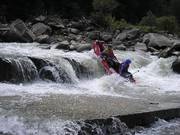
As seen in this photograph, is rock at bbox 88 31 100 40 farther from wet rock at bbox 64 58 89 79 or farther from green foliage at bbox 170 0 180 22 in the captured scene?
green foliage at bbox 170 0 180 22

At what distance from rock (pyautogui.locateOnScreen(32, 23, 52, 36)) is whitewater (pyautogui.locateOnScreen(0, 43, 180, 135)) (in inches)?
240

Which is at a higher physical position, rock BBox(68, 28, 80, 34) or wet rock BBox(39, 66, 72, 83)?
rock BBox(68, 28, 80, 34)

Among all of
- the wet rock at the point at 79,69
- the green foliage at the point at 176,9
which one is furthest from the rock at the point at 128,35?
the green foliage at the point at 176,9

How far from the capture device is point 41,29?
25500 mm

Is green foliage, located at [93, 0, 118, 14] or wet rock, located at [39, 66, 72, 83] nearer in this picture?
wet rock, located at [39, 66, 72, 83]

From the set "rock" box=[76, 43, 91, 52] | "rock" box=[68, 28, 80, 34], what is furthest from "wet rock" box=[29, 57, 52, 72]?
"rock" box=[68, 28, 80, 34]

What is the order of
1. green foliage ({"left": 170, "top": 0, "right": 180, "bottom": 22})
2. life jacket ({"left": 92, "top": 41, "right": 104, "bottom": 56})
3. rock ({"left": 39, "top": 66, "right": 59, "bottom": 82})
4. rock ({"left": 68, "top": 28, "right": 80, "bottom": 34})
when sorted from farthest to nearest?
green foliage ({"left": 170, "top": 0, "right": 180, "bottom": 22}), rock ({"left": 68, "top": 28, "right": 80, "bottom": 34}), life jacket ({"left": 92, "top": 41, "right": 104, "bottom": 56}), rock ({"left": 39, "top": 66, "right": 59, "bottom": 82})

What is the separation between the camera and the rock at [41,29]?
989 inches

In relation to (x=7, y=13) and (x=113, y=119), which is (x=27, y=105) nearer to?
(x=113, y=119)

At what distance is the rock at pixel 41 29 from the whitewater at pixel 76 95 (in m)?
6.10

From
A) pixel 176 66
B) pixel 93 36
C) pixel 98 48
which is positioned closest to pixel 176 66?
pixel 176 66

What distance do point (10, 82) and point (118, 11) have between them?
1238 inches

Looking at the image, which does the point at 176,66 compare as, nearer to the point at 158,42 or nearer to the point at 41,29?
the point at 158,42

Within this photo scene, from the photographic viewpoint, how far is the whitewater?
25.8ft
